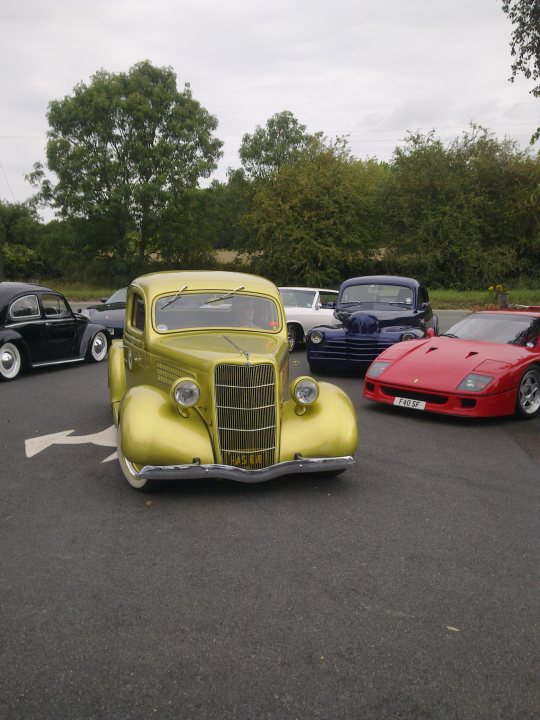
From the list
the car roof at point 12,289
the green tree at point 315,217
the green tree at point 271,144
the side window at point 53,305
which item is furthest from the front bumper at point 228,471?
the green tree at point 271,144

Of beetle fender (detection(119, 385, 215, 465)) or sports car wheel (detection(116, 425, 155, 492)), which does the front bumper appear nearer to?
beetle fender (detection(119, 385, 215, 465))

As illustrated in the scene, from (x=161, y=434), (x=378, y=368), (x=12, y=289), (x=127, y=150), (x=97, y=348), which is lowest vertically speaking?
(x=97, y=348)

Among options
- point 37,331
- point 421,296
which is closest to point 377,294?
point 421,296

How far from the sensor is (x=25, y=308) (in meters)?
11.9

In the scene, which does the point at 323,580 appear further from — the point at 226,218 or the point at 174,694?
the point at 226,218

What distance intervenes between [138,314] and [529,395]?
492cm

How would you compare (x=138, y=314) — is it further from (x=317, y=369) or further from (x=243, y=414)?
(x=317, y=369)

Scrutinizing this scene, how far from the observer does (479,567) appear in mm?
4129

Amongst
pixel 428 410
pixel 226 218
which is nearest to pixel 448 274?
pixel 226 218

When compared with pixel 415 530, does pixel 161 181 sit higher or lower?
higher

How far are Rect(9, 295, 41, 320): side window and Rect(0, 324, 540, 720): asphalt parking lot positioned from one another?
19.1 ft

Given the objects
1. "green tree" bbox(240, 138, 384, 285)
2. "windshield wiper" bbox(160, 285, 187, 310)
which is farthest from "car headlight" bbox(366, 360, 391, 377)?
"green tree" bbox(240, 138, 384, 285)

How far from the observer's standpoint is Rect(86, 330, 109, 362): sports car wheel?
13540 mm

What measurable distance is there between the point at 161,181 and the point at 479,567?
123ft
